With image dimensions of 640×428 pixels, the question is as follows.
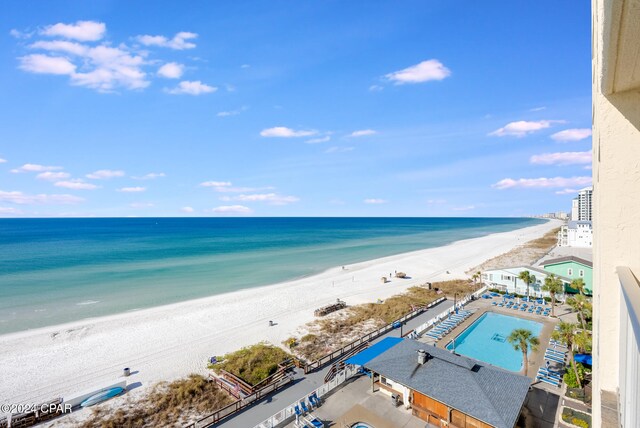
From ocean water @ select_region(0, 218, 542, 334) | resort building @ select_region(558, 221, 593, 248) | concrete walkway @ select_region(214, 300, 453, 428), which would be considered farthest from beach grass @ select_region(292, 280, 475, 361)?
resort building @ select_region(558, 221, 593, 248)

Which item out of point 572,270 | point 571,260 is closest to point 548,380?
point 572,270

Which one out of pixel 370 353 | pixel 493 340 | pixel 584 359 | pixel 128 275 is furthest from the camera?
pixel 128 275

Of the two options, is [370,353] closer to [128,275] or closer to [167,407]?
[167,407]

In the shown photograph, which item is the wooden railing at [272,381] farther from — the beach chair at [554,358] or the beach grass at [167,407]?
the beach chair at [554,358]

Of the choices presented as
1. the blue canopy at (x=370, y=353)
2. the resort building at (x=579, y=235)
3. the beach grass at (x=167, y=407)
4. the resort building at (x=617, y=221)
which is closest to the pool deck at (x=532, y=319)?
the blue canopy at (x=370, y=353)

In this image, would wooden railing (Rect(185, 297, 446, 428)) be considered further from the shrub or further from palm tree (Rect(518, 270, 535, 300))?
palm tree (Rect(518, 270, 535, 300))

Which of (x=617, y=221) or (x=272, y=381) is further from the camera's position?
(x=272, y=381)
